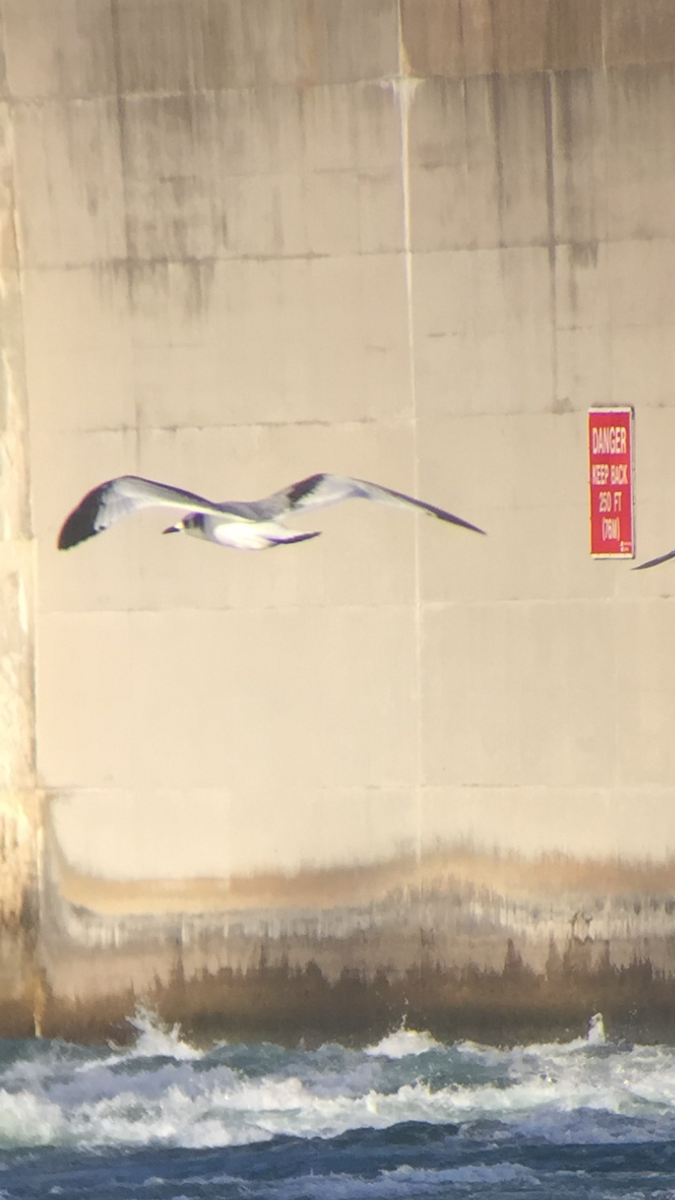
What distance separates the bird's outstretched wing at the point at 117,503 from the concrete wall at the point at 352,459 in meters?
0.11

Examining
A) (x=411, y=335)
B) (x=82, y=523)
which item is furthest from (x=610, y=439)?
(x=82, y=523)

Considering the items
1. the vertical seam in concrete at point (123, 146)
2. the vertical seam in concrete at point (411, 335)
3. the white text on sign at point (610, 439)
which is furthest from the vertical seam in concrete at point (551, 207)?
the vertical seam in concrete at point (123, 146)

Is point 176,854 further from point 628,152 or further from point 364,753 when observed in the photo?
point 628,152

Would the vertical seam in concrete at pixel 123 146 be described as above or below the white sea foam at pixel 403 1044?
above

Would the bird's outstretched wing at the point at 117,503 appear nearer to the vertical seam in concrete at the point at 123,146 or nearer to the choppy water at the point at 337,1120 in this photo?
the vertical seam in concrete at the point at 123,146

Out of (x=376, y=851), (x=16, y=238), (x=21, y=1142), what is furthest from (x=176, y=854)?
(x=16, y=238)

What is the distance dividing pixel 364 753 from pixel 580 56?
5.24 metres

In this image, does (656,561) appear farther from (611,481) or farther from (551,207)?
(551,207)

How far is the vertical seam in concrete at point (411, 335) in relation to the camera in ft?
30.1

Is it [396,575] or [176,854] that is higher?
[396,575]

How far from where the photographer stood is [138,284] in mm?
9508

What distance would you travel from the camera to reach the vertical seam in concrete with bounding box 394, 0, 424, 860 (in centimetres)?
916

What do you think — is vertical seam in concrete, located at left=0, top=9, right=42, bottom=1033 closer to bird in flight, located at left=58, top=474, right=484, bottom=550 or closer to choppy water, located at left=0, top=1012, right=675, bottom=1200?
bird in flight, located at left=58, top=474, right=484, bottom=550

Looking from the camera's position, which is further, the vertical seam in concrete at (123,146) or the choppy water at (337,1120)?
the vertical seam in concrete at (123,146)
